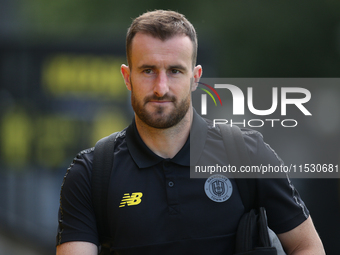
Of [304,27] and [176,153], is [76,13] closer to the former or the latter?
[304,27]

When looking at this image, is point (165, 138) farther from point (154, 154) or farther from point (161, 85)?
point (161, 85)

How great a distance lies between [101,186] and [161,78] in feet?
1.70

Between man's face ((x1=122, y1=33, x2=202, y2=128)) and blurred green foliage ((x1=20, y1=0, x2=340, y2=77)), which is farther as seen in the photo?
blurred green foliage ((x1=20, y1=0, x2=340, y2=77))

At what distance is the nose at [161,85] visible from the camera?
70.4 inches

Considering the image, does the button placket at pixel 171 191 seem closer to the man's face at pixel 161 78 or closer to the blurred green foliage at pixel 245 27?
the man's face at pixel 161 78

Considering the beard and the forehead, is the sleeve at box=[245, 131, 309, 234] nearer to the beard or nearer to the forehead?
the beard

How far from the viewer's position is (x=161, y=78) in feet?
5.91

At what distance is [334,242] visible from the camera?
4965 mm

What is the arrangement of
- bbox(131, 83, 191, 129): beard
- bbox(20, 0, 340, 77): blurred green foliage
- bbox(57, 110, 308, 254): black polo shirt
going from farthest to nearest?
1. bbox(20, 0, 340, 77): blurred green foliage
2. bbox(131, 83, 191, 129): beard
3. bbox(57, 110, 308, 254): black polo shirt

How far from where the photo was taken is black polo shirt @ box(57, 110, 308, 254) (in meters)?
1.72

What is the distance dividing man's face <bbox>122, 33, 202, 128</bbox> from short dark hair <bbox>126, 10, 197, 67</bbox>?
2 centimetres

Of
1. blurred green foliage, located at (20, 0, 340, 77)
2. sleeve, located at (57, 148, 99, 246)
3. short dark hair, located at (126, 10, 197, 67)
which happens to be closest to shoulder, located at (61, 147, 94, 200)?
sleeve, located at (57, 148, 99, 246)

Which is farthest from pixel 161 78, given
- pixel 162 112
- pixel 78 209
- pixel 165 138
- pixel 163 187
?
pixel 78 209

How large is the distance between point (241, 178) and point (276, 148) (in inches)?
125
